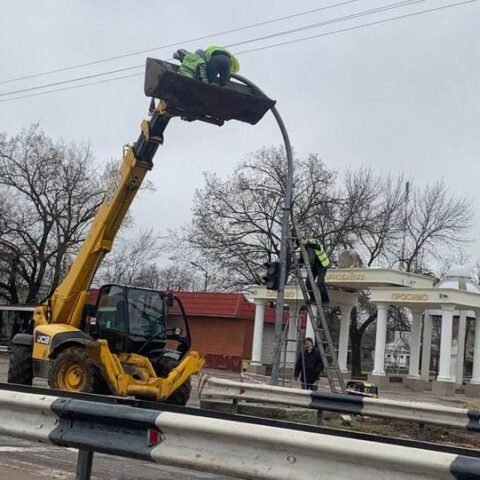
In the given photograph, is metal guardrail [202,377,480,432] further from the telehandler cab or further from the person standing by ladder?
the person standing by ladder

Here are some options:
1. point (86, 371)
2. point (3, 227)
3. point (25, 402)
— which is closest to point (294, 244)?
point (86, 371)

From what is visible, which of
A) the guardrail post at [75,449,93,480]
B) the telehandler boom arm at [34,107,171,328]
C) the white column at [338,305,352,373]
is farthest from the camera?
the white column at [338,305,352,373]

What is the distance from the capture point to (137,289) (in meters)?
13.7

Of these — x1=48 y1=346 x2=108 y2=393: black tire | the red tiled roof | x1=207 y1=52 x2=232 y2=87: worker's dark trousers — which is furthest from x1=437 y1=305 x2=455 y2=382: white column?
x1=207 y1=52 x2=232 y2=87: worker's dark trousers

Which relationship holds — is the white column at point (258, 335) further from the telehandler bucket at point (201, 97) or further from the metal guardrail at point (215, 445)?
the metal guardrail at point (215, 445)

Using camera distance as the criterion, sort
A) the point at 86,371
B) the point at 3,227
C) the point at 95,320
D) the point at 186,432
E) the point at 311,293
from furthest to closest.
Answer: the point at 3,227 → the point at 311,293 → the point at 95,320 → the point at 86,371 → the point at 186,432

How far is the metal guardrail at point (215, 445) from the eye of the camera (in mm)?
4012

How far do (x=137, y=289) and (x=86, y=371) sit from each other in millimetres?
1956

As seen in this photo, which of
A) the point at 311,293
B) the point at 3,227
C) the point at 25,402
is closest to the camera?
the point at 25,402

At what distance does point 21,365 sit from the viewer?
46.1 ft

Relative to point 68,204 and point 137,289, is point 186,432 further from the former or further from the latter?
point 68,204

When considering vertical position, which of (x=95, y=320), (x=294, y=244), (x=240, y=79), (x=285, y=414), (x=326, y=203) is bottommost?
(x=285, y=414)

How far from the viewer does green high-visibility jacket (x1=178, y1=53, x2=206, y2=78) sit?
39.0 feet

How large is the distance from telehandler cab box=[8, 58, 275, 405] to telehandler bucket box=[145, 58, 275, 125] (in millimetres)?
16
